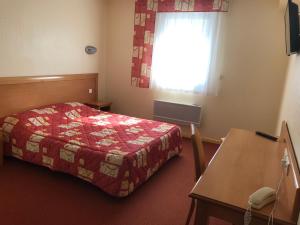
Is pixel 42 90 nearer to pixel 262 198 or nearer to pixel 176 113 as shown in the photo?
pixel 176 113

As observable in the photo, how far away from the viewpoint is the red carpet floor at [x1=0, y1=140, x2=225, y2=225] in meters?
2.06

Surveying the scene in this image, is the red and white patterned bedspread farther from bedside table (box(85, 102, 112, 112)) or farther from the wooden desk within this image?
the wooden desk

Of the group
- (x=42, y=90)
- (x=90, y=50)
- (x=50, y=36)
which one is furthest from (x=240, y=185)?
(x=90, y=50)

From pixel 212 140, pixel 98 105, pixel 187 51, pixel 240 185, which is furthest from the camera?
pixel 98 105

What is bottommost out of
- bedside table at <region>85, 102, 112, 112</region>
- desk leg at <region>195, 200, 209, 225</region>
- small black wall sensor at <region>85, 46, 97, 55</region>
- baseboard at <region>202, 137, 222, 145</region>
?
baseboard at <region>202, 137, 222, 145</region>

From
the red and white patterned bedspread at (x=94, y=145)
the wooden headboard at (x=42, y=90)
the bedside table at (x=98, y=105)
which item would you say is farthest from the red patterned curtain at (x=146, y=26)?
the red and white patterned bedspread at (x=94, y=145)

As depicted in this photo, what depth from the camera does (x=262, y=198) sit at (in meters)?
1.15

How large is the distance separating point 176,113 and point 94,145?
2.05m

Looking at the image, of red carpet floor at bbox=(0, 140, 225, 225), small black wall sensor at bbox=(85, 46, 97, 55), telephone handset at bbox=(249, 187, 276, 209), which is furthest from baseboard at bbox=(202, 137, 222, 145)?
telephone handset at bbox=(249, 187, 276, 209)

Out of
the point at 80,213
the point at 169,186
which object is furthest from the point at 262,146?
the point at 80,213

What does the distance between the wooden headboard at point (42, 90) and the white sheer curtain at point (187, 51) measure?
1364 millimetres

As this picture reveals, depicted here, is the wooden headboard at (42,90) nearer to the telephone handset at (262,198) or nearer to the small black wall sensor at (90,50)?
the small black wall sensor at (90,50)

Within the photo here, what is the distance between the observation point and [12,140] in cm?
292

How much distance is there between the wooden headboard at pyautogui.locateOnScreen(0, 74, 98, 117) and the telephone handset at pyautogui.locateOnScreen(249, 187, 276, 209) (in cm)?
309
